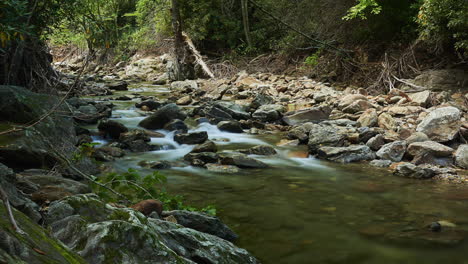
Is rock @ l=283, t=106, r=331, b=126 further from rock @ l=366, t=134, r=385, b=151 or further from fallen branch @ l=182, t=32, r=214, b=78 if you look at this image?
fallen branch @ l=182, t=32, r=214, b=78

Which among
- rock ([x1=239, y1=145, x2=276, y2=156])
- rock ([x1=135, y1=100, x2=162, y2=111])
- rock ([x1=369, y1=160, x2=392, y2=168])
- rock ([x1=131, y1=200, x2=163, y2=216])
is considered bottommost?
rock ([x1=369, y1=160, x2=392, y2=168])

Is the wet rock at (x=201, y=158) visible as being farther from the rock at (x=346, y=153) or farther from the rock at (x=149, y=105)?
the rock at (x=149, y=105)

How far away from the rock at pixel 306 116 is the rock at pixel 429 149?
143 inches

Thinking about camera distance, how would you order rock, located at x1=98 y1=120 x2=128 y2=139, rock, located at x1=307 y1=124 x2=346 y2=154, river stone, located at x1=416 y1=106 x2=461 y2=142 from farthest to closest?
rock, located at x1=98 y1=120 x2=128 y2=139
rock, located at x1=307 y1=124 x2=346 y2=154
river stone, located at x1=416 y1=106 x2=461 y2=142

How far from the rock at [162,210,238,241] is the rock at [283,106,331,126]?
691cm

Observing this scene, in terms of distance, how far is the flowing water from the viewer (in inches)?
147

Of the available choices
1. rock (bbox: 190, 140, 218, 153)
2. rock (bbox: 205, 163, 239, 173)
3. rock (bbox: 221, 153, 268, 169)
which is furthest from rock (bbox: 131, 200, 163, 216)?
rock (bbox: 190, 140, 218, 153)

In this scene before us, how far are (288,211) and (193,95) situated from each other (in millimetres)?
10748

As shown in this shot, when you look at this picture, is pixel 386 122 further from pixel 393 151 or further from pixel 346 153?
pixel 346 153

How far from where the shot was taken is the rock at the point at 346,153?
7.35m

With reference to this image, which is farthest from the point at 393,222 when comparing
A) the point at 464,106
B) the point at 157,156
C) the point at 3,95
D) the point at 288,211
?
the point at 464,106

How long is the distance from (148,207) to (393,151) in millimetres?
5091

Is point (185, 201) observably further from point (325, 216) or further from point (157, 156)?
point (157, 156)

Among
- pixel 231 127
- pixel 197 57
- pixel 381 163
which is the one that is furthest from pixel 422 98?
pixel 197 57
